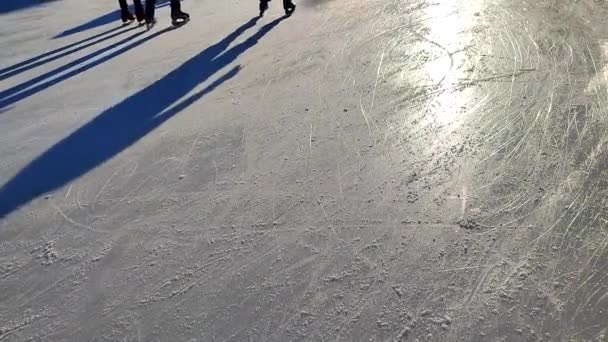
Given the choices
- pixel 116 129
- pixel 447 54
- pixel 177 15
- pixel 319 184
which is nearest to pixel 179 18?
pixel 177 15

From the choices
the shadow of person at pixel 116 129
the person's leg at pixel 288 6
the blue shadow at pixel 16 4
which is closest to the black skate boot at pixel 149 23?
the shadow of person at pixel 116 129

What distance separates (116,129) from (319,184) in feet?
5.77

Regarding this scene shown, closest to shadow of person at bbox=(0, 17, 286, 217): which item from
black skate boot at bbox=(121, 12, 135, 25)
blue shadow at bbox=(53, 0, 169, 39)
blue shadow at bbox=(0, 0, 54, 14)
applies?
black skate boot at bbox=(121, 12, 135, 25)

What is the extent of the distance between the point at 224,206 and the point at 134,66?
2464 millimetres

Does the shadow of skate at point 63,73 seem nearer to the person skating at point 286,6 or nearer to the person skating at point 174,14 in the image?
the person skating at point 174,14

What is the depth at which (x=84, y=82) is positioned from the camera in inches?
173

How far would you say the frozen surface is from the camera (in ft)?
7.18

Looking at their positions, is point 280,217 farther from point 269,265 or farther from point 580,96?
point 580,96

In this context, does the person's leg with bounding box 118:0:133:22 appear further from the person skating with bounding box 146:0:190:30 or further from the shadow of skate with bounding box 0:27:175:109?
the shadow of skate with bounding box 0:27:175:109

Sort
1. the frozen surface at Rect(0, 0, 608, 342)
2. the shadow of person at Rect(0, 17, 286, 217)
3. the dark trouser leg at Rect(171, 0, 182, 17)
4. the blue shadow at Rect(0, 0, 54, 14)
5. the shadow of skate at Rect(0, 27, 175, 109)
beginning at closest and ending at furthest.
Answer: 1. the frozen surface at Rect(0, 0, 608, 342)
2. the shadow of person at Rect(0, 17, 286, 217)
3. the shadow of skate at Rect(0, 27, 175, 109)
4. the dark trouser leg at Rect(171, 0, 182, 17)
5. the blue shadow at Rect(0, 0, 54, 14)

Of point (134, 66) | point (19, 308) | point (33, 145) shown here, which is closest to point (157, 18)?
point (134, 66)

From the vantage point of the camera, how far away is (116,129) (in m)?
3.66

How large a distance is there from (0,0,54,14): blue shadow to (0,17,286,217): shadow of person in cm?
371

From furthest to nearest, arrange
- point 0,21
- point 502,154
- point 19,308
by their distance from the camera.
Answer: point 0,21
point 502,154
point 19,308
